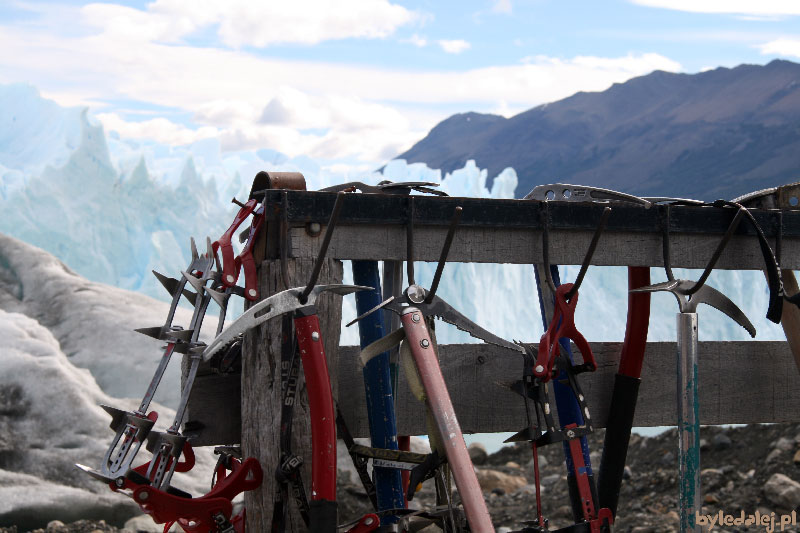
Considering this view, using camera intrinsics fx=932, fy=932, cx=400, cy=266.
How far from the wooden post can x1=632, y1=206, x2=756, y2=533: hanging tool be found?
33.4 inches

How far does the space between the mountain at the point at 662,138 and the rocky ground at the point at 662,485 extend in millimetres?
8255

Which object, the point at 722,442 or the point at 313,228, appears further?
the point at 722,442

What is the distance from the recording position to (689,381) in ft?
8.18

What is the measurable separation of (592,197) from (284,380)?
0.95m

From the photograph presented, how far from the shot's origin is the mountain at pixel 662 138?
15.8 meters

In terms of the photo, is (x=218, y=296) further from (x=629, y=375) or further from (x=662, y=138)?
(x=662, y=138)

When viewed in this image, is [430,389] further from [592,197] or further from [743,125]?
[743,125]

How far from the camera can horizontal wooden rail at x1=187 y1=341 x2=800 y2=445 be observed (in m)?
2.38

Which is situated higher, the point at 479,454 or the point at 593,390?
the point at 593,390

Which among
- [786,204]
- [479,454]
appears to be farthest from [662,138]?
[786,204]

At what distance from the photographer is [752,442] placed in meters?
6.99

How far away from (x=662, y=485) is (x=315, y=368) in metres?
5.20

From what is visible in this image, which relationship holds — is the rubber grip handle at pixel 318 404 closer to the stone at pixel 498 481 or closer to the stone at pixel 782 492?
the stone at pixel 782 492

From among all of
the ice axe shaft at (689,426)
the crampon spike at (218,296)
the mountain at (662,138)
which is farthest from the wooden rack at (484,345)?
the mountain at (662,138)
